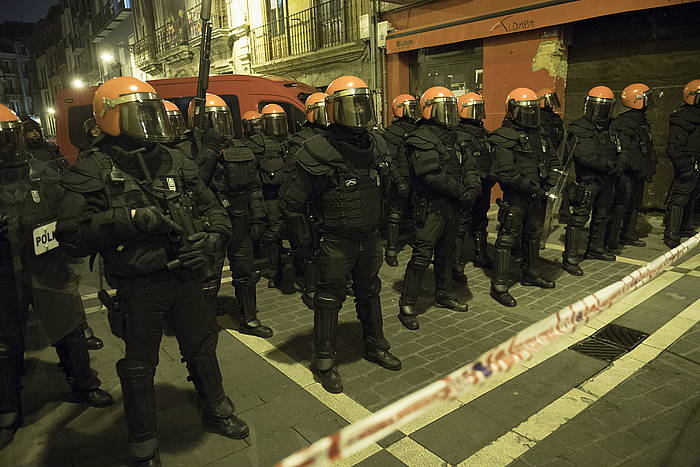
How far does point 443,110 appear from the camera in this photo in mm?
4852

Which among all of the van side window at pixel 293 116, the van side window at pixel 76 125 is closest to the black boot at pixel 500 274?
the van side window at pixel 293 116

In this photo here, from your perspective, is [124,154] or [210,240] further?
[210,240]

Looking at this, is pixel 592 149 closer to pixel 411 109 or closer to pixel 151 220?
pixel 411 109

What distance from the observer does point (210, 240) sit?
289 cm

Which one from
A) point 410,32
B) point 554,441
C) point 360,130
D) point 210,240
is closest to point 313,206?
point 360,130

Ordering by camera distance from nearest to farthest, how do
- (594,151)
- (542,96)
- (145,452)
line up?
(145,452) → (594,151) → (542,96)

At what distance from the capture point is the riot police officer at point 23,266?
3.05 m

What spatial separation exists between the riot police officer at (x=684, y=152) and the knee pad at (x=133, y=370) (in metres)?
7.33

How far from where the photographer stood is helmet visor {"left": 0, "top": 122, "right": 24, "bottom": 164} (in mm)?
3246

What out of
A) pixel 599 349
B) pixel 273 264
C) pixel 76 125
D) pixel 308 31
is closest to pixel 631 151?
pixel 599 349

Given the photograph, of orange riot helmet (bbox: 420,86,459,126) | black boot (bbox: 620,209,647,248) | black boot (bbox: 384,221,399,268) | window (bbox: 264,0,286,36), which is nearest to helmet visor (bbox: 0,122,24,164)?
orange riot helmet (bbox: 420,86,459,126)

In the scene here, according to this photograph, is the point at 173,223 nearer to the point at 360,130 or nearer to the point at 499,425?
the point at 360,130

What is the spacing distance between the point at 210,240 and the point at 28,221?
1282mm

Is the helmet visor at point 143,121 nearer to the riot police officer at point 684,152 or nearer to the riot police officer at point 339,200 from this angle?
the riot police officer at point 339,200
